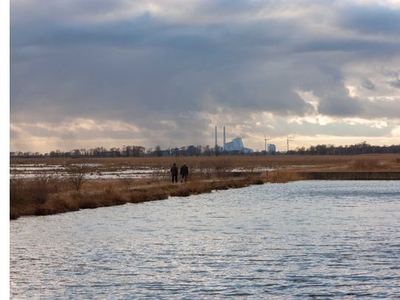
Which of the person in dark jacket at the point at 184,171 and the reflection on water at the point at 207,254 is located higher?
the person in dark jacket at the point at 184,171

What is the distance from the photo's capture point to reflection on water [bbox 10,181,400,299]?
19.3 m

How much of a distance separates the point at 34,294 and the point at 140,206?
28.7 meters

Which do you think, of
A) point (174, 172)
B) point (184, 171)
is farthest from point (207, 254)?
A: point (184, 171)

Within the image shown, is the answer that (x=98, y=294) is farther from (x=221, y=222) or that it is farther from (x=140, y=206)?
(x=140, y=206)

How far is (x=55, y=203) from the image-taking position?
4272cm

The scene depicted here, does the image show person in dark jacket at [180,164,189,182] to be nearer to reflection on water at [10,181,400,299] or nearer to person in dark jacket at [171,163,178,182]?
person in dark jacket at [171,163,178,182]

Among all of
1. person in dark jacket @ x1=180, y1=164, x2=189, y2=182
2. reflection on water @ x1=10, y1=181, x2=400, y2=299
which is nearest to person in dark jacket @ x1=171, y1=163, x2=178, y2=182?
person in dark jacket @ x1=180, y1=164, x2=189, y2=182

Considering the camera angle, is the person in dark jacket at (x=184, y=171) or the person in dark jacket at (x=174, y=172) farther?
the person in dark jacket at (x=184, y=171)

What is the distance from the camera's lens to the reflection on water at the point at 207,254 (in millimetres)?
19312

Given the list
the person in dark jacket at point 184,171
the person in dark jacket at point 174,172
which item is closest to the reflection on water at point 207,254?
the person in dark jacket at point 174,172

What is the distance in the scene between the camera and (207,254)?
25359mm

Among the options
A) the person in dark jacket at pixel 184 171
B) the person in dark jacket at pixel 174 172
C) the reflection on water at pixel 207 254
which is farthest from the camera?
the person in dark jacket at pixel 184 171

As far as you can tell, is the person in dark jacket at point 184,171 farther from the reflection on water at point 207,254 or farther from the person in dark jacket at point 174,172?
the reflection on water at point 207,254
